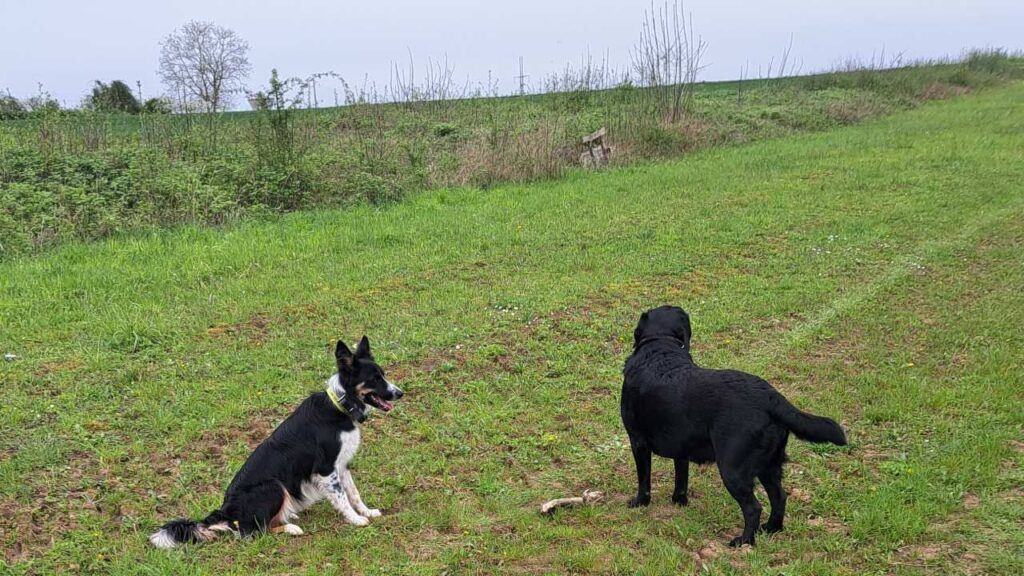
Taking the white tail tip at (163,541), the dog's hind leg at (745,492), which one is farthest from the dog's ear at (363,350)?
the dog's hind leg at (745,492)

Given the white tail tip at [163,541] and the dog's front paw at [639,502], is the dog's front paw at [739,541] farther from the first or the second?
the white tail tip at [163,541]

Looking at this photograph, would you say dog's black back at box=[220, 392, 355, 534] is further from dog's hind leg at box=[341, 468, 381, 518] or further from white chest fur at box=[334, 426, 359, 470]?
dog's hind leg at box=[341, 468, 381, 518]

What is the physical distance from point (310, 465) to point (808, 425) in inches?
119

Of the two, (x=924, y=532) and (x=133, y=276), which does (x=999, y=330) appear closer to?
(x=924, y=532)

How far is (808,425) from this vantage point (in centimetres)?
383

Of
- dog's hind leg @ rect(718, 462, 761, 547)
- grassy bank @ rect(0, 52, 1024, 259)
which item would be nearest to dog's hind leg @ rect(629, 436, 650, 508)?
dog's hind leg @ rect(718, 462, 761, 547)

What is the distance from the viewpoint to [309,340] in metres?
7.81

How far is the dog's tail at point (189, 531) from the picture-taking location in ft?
14.2

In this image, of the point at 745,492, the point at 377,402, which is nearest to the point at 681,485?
the point at 745,492

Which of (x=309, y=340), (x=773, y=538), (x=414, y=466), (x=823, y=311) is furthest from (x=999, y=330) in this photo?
(x=309, y=340)

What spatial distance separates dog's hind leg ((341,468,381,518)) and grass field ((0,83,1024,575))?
0.13 m

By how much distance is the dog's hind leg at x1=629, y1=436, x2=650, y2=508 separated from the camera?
4.58m

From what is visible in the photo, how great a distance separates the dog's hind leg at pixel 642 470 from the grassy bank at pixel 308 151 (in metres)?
10.1

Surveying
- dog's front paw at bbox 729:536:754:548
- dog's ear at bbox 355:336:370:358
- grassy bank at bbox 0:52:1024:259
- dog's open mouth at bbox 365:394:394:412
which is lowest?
dog's front paw at bbox 729:536:754:548
